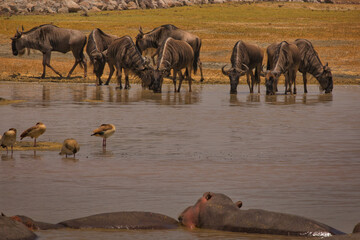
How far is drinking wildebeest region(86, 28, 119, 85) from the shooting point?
3105 centimetres

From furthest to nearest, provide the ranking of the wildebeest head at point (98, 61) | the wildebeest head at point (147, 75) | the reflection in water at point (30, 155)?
the wildebeest head at point (98, 61)
the wildebeest head at point (147, 75)
the reflection in water at point (30, 155)

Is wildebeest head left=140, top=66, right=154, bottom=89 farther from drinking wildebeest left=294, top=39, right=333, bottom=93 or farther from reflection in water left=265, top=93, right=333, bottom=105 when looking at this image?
drinking wildebeest left=294, top=39, right=333, bottom=93

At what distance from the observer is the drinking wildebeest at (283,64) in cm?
2623

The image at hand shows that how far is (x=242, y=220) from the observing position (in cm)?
723

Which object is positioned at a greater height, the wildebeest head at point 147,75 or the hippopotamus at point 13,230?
the hippopotamus at point 13,230

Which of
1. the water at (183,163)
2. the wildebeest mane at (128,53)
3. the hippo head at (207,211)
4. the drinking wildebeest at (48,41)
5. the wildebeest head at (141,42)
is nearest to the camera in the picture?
the hippo head at (207,211)

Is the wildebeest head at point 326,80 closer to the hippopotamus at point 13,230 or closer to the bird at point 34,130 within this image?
the bird at point 34,130

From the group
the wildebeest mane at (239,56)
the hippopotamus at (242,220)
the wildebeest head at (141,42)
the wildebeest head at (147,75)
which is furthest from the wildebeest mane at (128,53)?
the hippopotamus at (242,220)

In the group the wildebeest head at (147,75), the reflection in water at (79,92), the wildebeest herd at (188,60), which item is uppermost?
the wildebeest herd at (188,60)

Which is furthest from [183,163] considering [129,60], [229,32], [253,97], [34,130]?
[229,32]

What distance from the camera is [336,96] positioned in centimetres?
2725

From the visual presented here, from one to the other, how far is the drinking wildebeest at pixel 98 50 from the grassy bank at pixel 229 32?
2747 mm

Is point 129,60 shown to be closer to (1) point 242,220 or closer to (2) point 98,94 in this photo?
(2) point 98,94

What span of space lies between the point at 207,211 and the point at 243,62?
20884 millimetres
